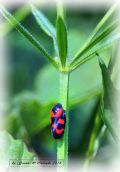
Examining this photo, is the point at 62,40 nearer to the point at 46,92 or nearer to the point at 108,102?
the point at 108,102

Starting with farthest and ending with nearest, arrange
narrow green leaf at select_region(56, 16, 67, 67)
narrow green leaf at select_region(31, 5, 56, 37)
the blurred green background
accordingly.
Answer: the blurred green background, narrow green leaf at select_region(31, 5, 56, 37), narrow green leaf at select_region(56, 16, 67, 67)

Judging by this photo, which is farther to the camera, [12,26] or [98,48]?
[12,26]


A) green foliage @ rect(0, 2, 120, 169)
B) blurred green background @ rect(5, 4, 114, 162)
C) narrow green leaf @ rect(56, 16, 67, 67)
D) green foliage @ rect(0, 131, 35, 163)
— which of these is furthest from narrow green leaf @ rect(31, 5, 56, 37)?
blurred green background @ rect(5, 4, 114, 162)

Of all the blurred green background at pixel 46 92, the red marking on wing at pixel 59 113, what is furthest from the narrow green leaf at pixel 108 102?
the blurred green background at pixel 46 92

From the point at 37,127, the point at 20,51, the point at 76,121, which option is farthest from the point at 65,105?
the point at 20,51

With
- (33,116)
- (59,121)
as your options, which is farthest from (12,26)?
(59,121)

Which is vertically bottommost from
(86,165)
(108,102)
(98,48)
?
(86,165)

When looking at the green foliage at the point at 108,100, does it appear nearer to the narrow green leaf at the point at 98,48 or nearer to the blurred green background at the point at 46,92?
the narrow green leaf at the point at 98,48

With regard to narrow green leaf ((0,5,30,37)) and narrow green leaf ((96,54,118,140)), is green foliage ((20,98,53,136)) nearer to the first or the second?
narrow green leaf ((0,5,30,37))

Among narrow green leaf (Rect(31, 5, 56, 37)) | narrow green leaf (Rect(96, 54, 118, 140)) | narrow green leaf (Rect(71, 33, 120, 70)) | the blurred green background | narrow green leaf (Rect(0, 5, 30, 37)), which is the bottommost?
the blurred green background
